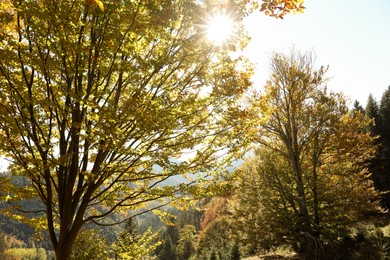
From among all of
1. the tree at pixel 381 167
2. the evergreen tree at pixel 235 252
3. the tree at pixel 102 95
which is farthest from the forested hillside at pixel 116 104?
the tree at pixel 381 167

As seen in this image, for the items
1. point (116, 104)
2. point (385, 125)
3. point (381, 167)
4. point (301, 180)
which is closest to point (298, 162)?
point (301, 180)

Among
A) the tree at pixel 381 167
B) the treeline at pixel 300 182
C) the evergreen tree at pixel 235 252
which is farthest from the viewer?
the tree at pixel 381 167

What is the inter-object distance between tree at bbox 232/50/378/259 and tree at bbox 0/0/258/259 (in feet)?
24.1

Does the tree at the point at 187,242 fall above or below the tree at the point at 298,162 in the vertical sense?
below

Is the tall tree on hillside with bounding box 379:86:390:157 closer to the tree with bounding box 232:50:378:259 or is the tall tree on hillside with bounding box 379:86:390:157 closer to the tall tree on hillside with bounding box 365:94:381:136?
the tall tree on hillside with bounding box 365:94:381:136

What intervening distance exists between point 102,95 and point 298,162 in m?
10.2

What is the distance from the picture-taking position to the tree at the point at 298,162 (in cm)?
A: 1113

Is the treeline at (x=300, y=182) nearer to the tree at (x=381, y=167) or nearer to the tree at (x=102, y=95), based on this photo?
the tree at (x=102, y=95)

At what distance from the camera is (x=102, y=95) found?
14.2ft

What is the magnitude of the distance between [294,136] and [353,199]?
12.8 ft

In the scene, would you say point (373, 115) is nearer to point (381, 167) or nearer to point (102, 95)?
point (381, 167)

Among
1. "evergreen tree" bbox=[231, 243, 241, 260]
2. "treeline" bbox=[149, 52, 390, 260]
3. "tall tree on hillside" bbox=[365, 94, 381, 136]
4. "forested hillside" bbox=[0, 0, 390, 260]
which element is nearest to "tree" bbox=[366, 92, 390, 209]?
"tall tree on hillside" bbox=[365, 94, 381, 136]

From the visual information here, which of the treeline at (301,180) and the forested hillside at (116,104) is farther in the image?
the treeline at (301,180)

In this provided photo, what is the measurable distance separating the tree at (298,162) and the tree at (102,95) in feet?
24.1
